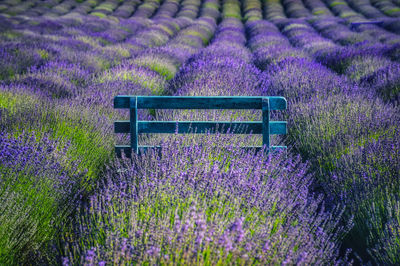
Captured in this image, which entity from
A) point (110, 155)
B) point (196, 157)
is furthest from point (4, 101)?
point (196, 157)

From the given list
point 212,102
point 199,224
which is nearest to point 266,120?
point 212,102

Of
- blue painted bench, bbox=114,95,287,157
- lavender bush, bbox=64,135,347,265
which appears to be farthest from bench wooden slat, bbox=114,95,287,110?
lavender bush, bbox=64,135,347,265

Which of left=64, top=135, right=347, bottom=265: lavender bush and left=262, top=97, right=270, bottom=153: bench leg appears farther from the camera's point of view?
left=262, top=97, right=270, bottom=153: bench leg

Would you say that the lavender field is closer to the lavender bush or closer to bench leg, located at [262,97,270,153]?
the lavender bush

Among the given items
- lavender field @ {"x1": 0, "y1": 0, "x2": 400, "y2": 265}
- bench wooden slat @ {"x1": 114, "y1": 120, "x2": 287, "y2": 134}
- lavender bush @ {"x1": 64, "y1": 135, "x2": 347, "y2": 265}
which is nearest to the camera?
lavender bush @ {"x1": 64, "y1": 135, "x2": 347, "y2": 265}

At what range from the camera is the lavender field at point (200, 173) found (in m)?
1.71

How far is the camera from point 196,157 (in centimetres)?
259

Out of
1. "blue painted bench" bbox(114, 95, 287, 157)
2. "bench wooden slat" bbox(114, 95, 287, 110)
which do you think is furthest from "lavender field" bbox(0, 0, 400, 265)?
"bench wooden slat" bbox(114, 95, 287, 110)

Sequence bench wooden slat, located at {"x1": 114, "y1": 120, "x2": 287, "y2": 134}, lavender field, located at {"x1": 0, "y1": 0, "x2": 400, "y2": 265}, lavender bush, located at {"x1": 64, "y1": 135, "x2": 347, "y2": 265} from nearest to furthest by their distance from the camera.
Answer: lavender bush, located at {"x1": 64, "y1": 135, "x2": 347, "y2": 265} → lavender field, located at {"x1": 0, "y1": 0, "x2": 400, "y2": 265} → bench wooden slat, located at {"x1": 114, "y1": 120, "x2": 287, "y2": 134}

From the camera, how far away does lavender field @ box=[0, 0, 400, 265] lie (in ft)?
5.62

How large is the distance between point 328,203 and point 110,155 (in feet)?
6.46

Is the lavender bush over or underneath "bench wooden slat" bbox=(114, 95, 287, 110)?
underneath

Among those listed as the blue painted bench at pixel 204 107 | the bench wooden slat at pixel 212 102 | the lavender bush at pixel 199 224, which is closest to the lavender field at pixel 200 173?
the lavender bush at pixel 199 224

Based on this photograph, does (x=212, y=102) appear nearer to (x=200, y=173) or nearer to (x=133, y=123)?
(x=133, y=123)
